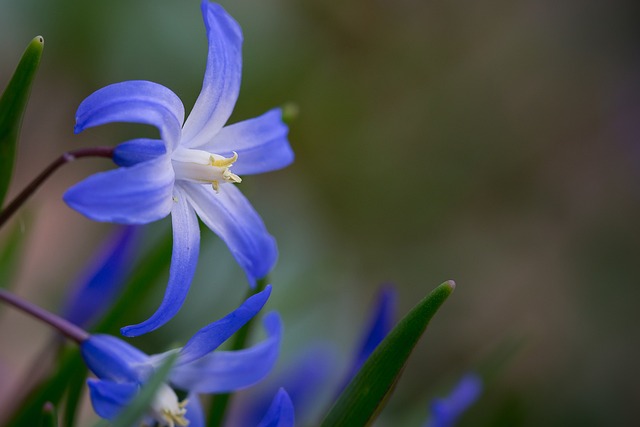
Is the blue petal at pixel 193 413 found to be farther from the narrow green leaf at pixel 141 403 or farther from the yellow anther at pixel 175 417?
the narrow green leaf at pixel 141 403

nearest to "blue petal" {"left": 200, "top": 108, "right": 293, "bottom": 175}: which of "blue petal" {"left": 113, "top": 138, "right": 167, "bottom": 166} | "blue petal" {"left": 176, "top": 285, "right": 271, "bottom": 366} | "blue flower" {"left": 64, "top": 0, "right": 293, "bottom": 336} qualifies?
"blue flower" {"left": 64, "top": 0, "right": 293, "bottom": 336}

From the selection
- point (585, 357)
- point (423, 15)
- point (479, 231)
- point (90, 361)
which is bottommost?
point (585, 357)

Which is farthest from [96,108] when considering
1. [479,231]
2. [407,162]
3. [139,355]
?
[479,231]

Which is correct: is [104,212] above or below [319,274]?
above

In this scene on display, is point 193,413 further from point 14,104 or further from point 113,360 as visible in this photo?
point 14,104

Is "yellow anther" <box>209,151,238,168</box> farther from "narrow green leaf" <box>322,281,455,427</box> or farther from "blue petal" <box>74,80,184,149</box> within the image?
"narrow green leaf" <box>322,281,455,427</box>

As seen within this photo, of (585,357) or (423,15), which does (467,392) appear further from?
(423,15)

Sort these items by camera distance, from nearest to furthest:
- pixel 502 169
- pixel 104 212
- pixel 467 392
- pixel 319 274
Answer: pixel 104 212 < pixel 467 392 < pixel 319 274 < pixel 502 169
